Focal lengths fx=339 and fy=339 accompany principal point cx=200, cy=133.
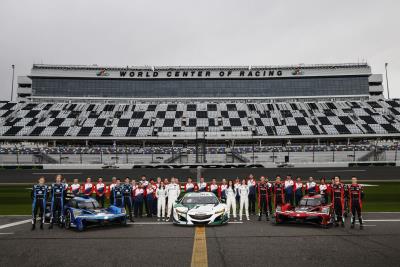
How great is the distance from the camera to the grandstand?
1983 inches

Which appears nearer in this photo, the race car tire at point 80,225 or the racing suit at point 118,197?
the race car tire at point 80,225

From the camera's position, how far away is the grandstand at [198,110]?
50.4 meters

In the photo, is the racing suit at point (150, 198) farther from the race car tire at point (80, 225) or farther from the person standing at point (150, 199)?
the race car tire at point (80, 225)

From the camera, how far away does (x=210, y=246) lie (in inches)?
299

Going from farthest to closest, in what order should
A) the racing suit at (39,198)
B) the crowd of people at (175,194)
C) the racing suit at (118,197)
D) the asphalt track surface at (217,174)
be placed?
the asphalt track surface at (217,174), the racing suit at (118,197), the crowd of people at (175,194), the racing suit at (39,198)

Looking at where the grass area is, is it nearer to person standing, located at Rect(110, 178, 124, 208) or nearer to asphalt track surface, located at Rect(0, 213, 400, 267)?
person standing, located at Rect(110, 178, 124, 208)

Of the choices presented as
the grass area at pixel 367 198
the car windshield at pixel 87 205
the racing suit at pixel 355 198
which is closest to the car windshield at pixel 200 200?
the car windshield at pixel 87 205

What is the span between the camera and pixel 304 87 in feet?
216

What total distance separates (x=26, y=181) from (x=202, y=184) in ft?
67.3

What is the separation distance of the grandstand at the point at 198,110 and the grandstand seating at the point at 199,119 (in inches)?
6.4

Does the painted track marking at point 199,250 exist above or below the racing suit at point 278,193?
below

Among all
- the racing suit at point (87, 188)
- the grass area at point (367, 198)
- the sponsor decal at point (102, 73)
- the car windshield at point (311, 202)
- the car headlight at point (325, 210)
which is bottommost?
the grass area at point (367, 198)

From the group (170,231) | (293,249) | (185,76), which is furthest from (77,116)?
(293,249)

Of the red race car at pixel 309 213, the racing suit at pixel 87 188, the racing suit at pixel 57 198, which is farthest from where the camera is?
the racing suit at pixel 87 188
